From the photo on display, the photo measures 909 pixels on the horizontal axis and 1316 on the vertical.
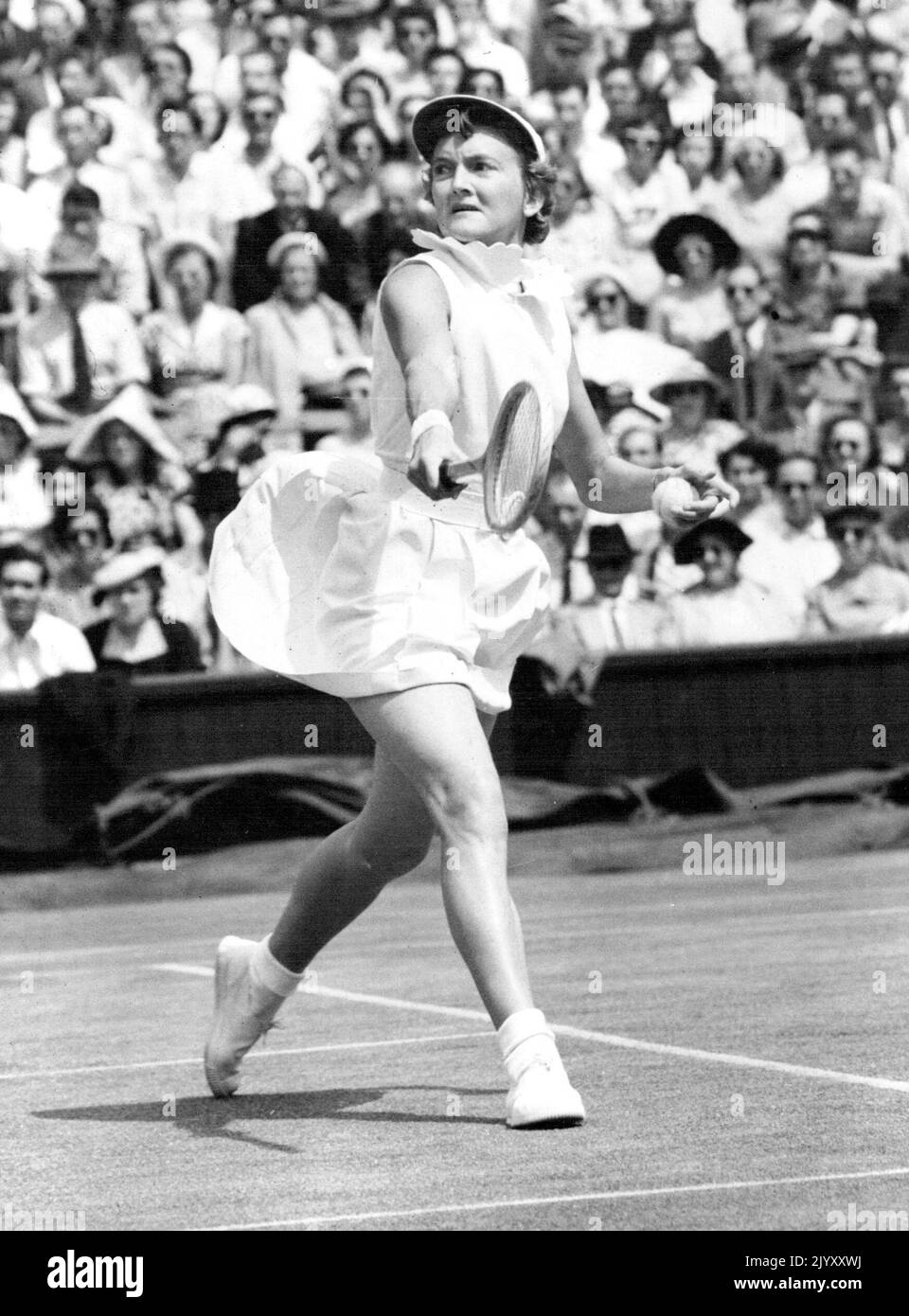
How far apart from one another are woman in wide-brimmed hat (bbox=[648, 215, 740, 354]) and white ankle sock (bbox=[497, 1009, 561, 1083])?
8.01 meters

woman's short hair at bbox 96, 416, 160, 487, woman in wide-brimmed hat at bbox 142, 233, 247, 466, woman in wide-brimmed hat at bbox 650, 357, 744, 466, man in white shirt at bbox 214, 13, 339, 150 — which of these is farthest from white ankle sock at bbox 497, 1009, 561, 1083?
man in white shirt at bbox 214, 13, 339, 150

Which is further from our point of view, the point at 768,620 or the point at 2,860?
the point at 768,620

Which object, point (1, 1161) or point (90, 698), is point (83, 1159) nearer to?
point (1, 1161)

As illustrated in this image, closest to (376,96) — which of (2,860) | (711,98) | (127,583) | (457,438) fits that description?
(711,98)

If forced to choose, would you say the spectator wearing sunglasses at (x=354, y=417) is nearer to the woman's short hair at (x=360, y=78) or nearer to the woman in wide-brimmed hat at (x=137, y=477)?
the woman in wide-brimmed hat at (x=137, y=477)

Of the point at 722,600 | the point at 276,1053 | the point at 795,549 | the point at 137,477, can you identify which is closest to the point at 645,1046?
the point at 276,1053

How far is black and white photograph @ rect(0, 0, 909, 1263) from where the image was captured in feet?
15.7

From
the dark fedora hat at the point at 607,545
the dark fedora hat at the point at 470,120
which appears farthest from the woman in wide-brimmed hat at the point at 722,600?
the dark fedora hat at the point at 470,120

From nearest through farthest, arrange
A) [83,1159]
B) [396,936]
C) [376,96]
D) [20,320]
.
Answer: [83,1159] < [396,936] < [20,320] < [376,96]

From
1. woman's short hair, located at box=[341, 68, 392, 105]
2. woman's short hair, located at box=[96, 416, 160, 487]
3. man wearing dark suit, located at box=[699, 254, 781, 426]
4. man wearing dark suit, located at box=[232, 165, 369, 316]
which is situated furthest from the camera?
woman's short hair, located at box=[341, 68, 392, 105]

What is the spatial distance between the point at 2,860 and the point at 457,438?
6.11m

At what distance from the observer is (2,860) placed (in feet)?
34.2

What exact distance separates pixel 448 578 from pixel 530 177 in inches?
33.4

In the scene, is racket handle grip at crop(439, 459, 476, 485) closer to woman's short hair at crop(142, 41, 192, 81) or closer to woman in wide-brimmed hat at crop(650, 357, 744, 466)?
woman in wide-brimmed hat at crop(650, 357, 744, 466)
